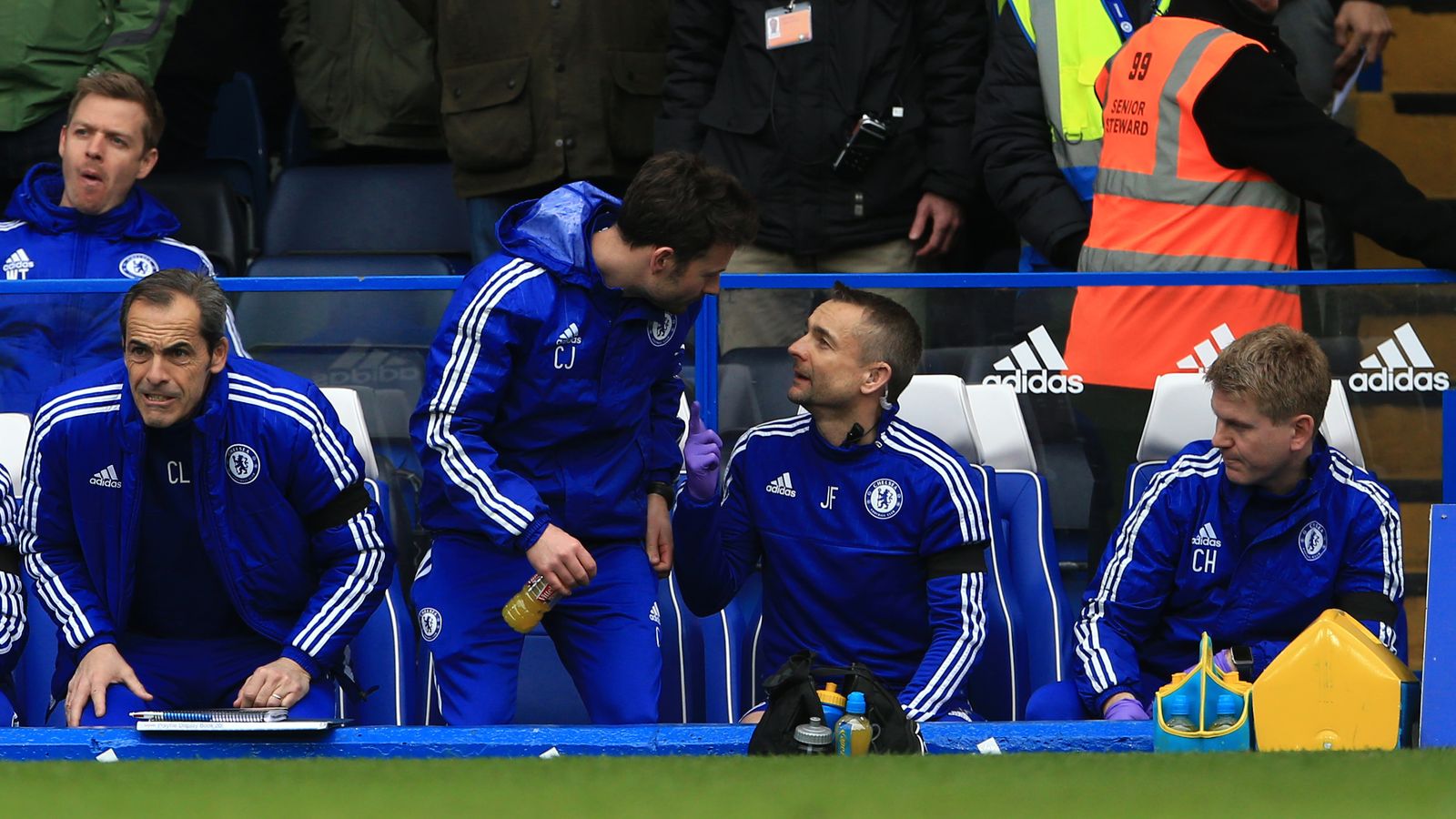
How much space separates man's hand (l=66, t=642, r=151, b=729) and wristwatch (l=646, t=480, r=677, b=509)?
1079 millimetres

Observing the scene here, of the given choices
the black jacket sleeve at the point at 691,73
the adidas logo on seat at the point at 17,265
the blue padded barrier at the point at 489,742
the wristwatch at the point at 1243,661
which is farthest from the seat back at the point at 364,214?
the blue padded barrier at the point at 489,742

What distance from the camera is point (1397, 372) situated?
436 cm

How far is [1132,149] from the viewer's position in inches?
180

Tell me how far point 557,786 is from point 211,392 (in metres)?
1.73

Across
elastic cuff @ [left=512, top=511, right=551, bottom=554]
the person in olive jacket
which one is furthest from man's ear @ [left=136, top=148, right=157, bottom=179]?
elastic cuff @ [left=512, top=511, right=551, bottom=554]

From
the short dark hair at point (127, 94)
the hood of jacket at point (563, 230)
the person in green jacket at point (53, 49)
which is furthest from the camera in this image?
the person in green jacket at point (53, 49)

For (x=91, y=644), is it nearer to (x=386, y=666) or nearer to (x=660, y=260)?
(x=386, y=666)

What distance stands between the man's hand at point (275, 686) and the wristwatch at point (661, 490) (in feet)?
2.61

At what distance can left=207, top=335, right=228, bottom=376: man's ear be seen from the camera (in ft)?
12.3

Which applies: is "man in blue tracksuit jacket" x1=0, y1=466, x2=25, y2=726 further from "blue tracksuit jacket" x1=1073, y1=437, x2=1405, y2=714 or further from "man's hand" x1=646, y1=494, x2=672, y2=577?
"blue tracksuit jacket" x1=1073, y1=437, x2=1405, y2=714

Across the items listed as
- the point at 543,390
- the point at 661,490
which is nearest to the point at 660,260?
the point at 543,390

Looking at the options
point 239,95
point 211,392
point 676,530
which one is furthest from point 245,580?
point 239,95

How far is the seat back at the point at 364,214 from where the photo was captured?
6.22 meters

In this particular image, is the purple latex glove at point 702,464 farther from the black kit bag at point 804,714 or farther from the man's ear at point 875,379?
the black kit bag at point 804,714
